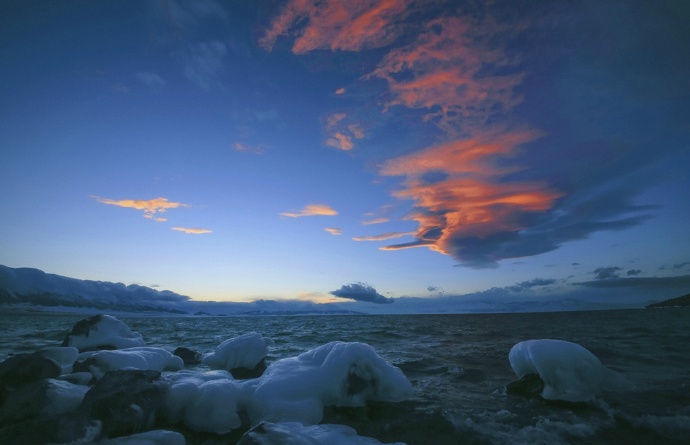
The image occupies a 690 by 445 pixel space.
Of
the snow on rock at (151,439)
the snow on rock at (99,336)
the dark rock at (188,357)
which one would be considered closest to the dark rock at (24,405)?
the snow on rock at (151,439)

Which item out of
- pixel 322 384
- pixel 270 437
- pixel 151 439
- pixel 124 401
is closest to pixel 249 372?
pixel 322 384

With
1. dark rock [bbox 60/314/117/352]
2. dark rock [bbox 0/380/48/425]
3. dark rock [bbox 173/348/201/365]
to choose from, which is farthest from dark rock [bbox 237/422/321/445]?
dark rock [bbox 60/314/117/352]

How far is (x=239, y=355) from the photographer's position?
9703 mm

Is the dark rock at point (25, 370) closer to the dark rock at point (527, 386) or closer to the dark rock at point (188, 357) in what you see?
the dark rock at point (188, 357)

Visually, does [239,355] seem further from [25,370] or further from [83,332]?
[83,332]

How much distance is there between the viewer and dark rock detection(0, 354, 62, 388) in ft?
18.4

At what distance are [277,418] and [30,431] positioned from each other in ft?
10.9

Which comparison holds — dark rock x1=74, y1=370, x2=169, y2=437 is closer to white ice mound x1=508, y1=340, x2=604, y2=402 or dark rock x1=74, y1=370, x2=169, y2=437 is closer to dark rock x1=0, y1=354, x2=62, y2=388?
dark rock x1=0, y1=354, x2=62, y2=388

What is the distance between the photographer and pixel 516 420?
Answer: 550 cm

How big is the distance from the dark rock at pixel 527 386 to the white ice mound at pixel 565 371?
6.4 inches

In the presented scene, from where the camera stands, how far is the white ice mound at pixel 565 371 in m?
6.68

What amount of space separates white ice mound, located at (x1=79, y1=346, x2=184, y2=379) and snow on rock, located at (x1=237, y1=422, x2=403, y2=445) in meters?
3.79

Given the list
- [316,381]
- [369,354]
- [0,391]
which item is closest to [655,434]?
[369,354]

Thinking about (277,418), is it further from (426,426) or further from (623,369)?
(623,369)
